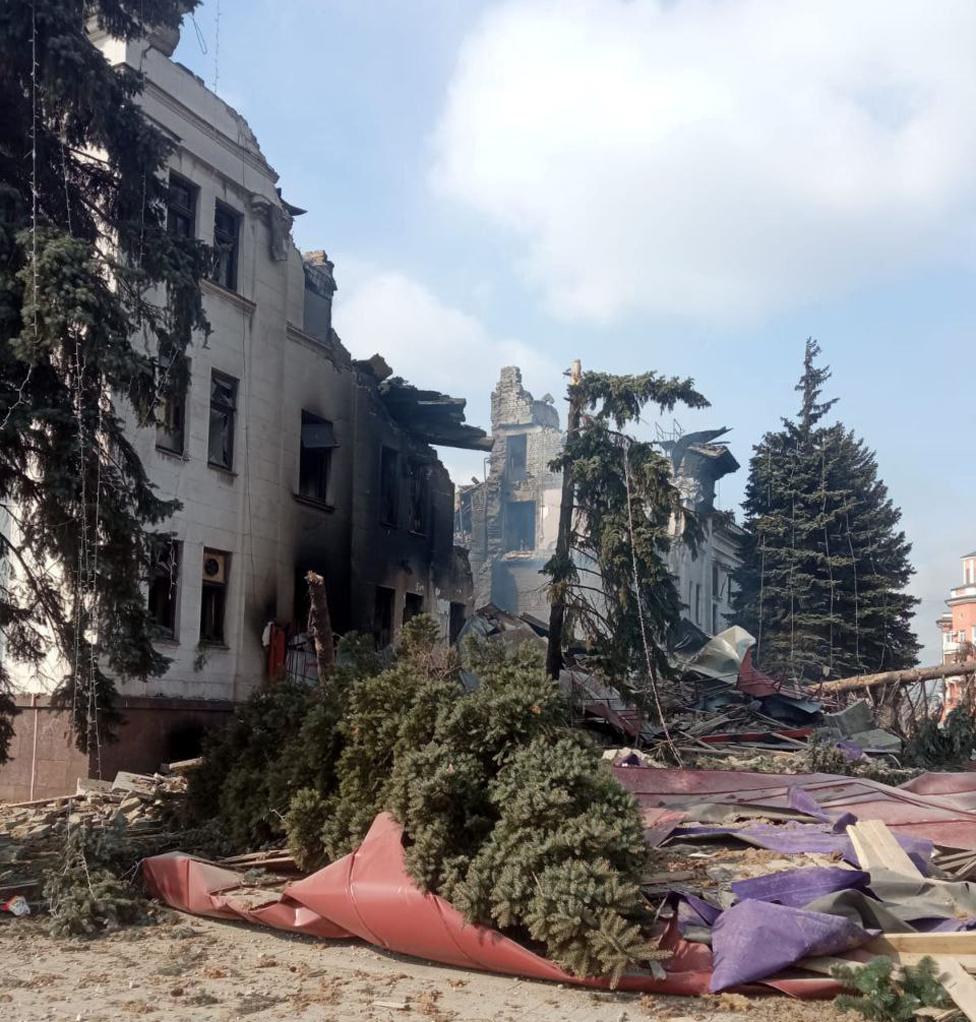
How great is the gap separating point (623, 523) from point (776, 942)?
14.7 m

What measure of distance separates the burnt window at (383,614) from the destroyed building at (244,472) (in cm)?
6

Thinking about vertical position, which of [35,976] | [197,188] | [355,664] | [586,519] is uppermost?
[197,188]

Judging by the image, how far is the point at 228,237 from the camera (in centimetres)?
2166

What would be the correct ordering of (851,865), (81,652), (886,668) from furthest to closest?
(886,668)
(81,652)
(851,865)

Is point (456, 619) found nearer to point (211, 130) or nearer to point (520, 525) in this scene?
point (211, 130)

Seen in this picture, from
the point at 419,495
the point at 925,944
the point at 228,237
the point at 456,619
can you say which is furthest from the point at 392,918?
the point at 456,619

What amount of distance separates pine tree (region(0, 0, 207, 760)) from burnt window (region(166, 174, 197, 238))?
27.8 feet

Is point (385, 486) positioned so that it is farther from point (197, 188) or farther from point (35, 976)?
point (35, 976)

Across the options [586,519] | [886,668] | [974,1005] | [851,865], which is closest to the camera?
[974,1005]

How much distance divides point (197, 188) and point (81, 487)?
38.9ft

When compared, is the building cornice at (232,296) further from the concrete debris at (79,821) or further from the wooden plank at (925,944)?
the wooden plank at (925,944)

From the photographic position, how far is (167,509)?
36.6 ft

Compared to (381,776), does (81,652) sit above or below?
above

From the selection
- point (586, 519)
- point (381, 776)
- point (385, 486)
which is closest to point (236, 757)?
point (381, 776)
